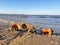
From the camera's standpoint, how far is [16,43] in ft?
18.8

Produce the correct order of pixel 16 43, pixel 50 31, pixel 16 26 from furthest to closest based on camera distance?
1. pixel 16 26
2. pixel 50 31
3. pixel 16 43

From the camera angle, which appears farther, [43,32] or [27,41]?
[43,32]

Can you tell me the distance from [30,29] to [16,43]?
127 inches

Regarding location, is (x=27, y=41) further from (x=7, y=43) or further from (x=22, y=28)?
(x=22, y=28)

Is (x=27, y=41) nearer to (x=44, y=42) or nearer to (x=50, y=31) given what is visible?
(x=44, y=42)

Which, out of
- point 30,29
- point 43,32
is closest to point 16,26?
point 30,29

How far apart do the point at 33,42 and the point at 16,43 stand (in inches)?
22.3

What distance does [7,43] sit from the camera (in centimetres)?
595

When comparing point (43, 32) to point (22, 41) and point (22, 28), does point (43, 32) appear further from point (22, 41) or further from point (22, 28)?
point (22, 41)

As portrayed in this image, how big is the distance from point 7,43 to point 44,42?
1.26 metres

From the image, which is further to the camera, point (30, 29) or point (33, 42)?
point (30, 29)

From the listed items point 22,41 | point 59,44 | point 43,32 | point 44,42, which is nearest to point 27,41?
Result: point 22,41

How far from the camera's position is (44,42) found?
593cm

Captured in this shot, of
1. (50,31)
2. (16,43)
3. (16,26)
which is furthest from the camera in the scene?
(16,26)
